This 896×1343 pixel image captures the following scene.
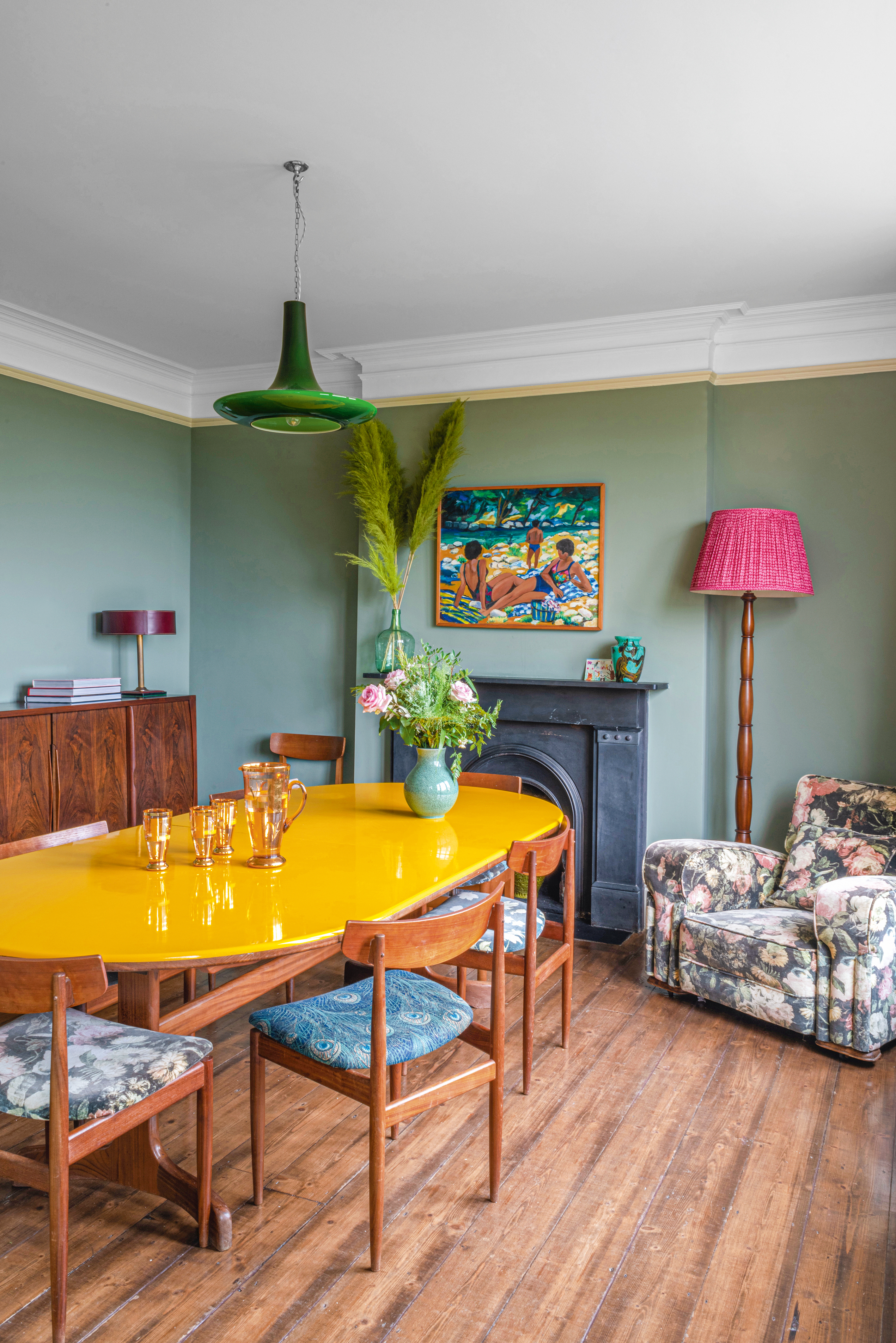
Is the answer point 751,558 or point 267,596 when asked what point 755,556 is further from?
point 267,596

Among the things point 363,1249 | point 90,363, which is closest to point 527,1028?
point 363,1249

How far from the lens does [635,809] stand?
4.25 meters

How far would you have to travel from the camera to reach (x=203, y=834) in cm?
235

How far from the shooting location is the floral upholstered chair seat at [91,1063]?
5.80 feet

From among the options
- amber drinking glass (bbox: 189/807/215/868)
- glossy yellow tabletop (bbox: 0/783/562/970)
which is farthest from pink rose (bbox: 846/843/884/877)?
amber drinking glass (bbox: 189/807/215/868)

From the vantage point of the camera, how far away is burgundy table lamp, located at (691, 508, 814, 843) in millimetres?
3836

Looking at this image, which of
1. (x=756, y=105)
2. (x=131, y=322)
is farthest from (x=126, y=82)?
(x=131, y=322)

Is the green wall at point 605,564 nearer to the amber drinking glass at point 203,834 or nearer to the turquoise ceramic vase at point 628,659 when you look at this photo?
the turquoise ceramic vase at point 628,659

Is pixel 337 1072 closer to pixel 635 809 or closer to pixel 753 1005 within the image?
pixel 753 1005

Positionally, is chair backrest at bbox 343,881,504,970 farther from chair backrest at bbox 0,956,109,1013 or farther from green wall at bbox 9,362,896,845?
green wall at bbox 9,362,896,845

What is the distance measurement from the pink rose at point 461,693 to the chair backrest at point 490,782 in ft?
2.53

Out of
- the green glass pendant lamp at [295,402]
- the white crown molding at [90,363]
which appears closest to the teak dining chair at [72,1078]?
the green glass pendant lamp at [295,402]

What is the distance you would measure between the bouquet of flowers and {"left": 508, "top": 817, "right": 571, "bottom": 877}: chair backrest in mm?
404

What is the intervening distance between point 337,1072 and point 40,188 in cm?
293
